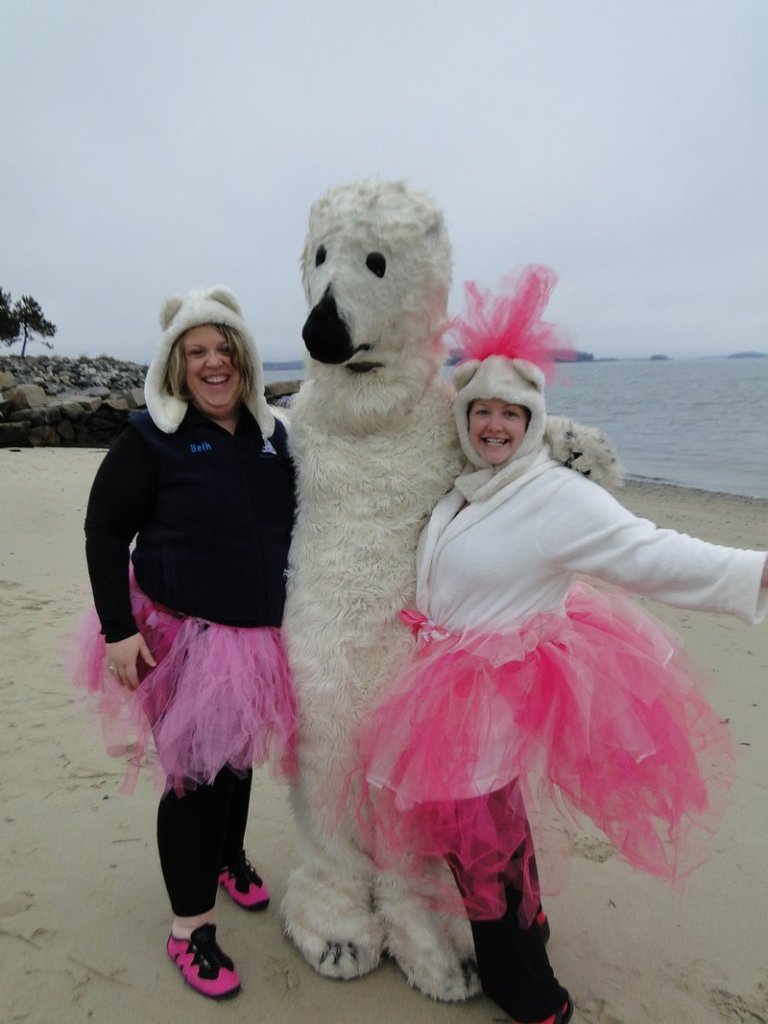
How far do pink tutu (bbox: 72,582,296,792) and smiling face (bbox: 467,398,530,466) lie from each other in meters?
0.74

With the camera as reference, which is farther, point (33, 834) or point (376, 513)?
point (33, 834)

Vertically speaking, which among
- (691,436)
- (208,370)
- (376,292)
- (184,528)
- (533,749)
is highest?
(376,292)

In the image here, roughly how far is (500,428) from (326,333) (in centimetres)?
48

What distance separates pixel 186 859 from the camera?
1943 mm

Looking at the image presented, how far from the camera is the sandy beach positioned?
6.19 ft

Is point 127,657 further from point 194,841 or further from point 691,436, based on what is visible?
point 691,436

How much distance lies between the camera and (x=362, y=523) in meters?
1.94

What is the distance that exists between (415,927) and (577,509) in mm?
1189

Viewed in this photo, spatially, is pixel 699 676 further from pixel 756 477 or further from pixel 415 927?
pixel 756 477

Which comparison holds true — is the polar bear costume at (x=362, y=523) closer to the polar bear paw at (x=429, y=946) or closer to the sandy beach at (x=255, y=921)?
the polar bear paw at (x=429, y=946)

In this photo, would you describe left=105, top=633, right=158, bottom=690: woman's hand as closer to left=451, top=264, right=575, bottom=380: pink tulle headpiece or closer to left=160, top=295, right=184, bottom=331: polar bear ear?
left=160, top=295, right=184, bottom=331: polar bear ear

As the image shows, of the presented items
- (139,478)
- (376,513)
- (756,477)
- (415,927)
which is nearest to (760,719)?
(415,927)

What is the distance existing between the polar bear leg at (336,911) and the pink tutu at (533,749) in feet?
1.05

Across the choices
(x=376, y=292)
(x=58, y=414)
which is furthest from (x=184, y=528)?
(x=58, y=414)
